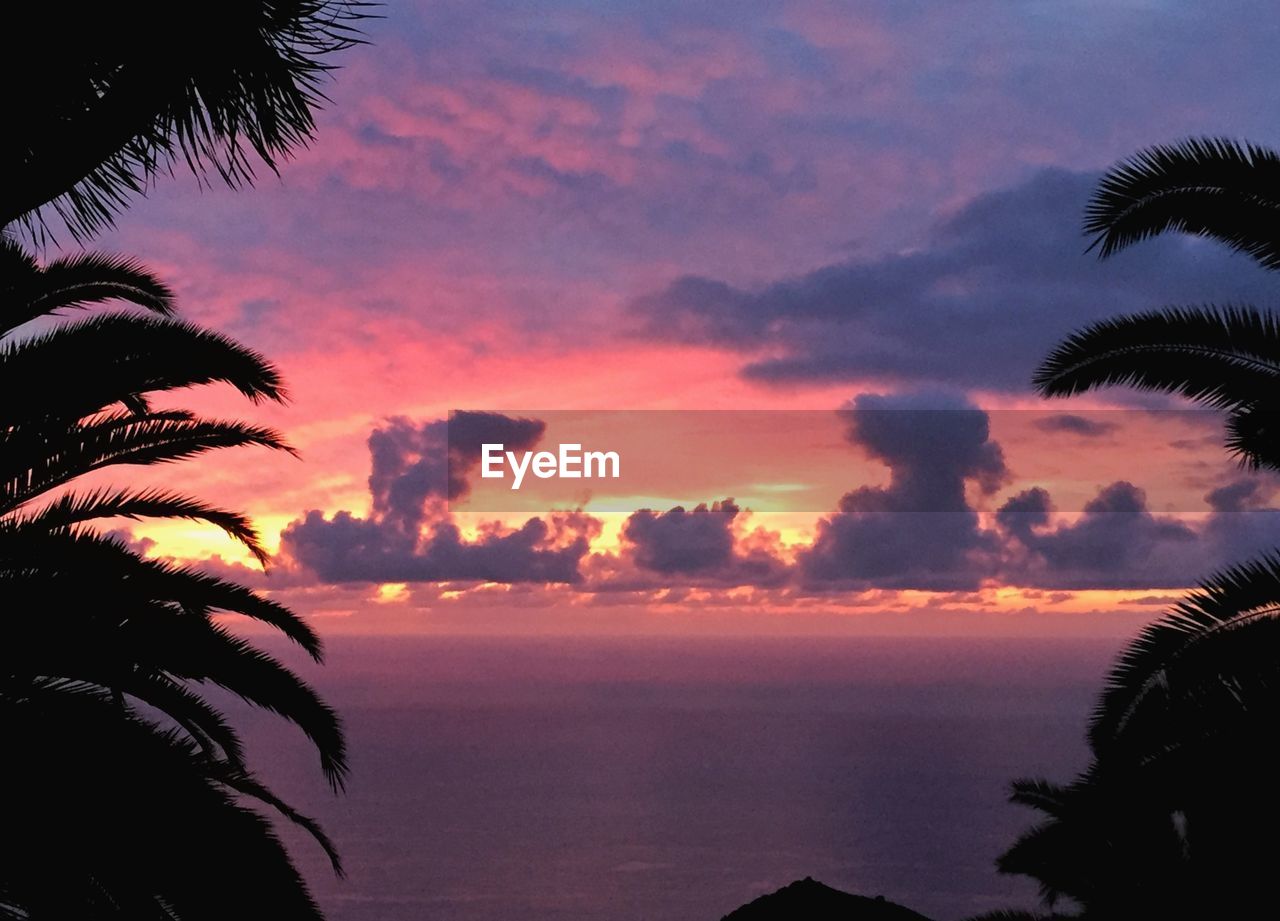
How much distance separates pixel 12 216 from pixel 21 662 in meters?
3.08

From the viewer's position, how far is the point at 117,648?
7.08m

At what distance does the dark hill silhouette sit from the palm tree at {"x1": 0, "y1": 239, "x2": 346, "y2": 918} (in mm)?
4548

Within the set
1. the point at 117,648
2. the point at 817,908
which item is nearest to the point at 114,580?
the point at 117,648

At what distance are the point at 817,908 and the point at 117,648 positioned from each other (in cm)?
725

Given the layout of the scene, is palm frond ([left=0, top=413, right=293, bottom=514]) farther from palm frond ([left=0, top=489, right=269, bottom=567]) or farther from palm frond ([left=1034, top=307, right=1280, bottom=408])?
palm frond ([left=1034, top=307, right=1280, bottom=408])

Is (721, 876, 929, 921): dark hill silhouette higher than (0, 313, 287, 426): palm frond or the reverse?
the reverse

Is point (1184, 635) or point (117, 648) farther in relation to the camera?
point (1184, 635)

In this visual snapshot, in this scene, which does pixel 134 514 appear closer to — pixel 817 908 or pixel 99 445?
pixel 99 445

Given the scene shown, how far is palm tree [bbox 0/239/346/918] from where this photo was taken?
5.86 m

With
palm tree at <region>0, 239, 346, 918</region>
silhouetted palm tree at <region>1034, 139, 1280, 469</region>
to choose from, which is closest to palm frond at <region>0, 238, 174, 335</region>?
palm tree at <region>0, 239, 346, 918</region>

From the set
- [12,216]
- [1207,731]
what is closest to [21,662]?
[12,216]

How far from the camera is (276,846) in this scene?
6.88m

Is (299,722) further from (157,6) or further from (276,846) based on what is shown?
(157,6)

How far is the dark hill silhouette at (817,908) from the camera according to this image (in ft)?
37.5
